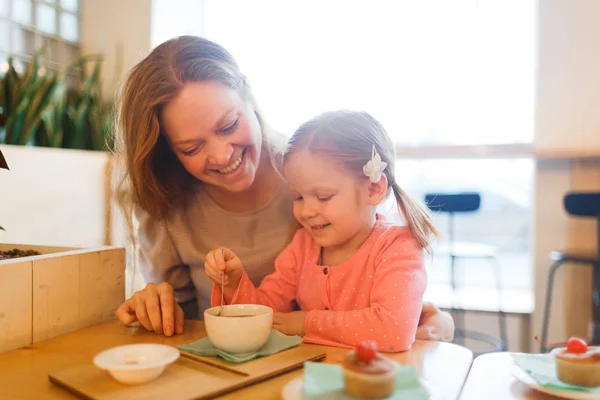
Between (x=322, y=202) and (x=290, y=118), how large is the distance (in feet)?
8.49

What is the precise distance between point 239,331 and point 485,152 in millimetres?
2738

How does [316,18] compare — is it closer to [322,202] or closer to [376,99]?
[376,99]

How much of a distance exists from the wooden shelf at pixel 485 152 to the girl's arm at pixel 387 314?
6.97 feet

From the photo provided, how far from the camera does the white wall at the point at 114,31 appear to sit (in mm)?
3604

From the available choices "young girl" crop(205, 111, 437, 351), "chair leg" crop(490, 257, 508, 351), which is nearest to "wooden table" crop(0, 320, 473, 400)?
"young girl" crop(205, 111, 437, 351)

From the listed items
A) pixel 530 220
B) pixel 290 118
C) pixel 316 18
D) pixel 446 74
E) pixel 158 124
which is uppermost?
pixel 316 18

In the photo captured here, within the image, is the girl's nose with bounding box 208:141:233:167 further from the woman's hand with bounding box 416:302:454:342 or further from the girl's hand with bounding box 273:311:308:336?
the woman's hand with bounding box 416:302:454:342

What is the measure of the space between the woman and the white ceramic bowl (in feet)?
0.73

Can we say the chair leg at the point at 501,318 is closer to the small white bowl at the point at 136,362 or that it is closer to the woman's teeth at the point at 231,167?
the woman's teeth at the point at 231,167

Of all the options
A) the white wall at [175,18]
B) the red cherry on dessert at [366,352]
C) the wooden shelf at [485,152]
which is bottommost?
the red cherry on dessert at [366,352]

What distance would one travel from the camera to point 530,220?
3.30 metres

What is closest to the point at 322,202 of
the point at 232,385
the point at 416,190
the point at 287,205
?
the point at 287,205

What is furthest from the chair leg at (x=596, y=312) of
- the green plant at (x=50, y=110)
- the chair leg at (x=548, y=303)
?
the green plant at (x=50, y=110)

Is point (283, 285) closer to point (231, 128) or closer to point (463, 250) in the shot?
point (231, 128)
